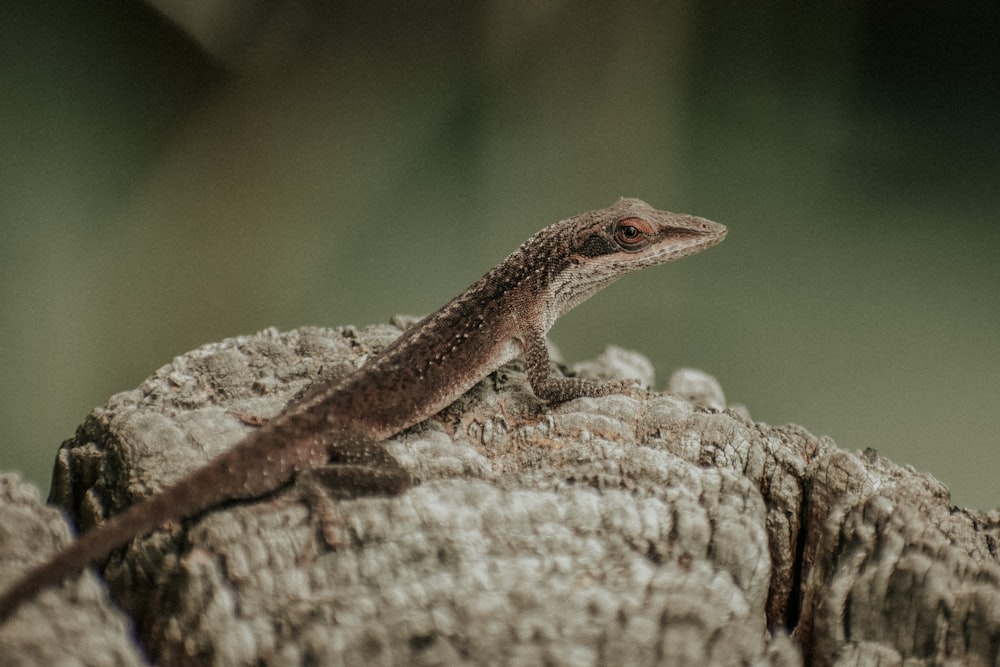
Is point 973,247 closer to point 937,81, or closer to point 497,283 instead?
point 937,81

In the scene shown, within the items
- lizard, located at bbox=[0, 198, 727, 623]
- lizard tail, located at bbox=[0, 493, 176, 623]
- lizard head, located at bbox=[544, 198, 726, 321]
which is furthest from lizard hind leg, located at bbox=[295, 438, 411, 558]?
lizard head, located at bbox=[544, 198, 726, 321]

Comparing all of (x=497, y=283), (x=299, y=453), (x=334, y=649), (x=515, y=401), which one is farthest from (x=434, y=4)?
(x=334, y=649)

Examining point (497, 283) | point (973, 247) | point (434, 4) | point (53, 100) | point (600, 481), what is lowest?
point (600, 481)

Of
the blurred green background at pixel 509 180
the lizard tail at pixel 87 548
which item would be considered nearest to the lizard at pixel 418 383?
the lizard tail at pixel 87 548

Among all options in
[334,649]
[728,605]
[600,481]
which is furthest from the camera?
[600,481]

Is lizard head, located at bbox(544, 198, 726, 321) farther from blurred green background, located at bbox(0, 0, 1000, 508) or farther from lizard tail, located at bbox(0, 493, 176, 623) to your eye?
lizard tail, located at bbox(0, 493, 176, 623)

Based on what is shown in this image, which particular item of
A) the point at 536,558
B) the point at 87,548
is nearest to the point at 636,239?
the point at 536,558

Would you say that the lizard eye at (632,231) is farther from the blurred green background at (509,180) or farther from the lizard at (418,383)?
the blurred green background at (509,180)
